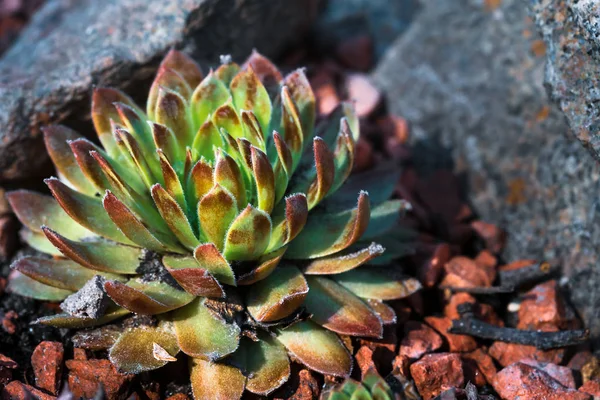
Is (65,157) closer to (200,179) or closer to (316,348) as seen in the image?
(200,179)

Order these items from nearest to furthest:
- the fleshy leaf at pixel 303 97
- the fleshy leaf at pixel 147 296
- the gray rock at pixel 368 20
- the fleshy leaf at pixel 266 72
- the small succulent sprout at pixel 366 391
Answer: the small succulent sprout at pixel 366 391, the fleshy leaf at pixel 147 296, the fleshy leaf at pixel 303 97, the fleshy leaf at pixel 266 72, the gray rock at pixel 368 20

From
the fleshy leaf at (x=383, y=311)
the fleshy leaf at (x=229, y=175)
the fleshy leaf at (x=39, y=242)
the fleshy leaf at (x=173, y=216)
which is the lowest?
the fleshy leaf at (x=383, y=311)

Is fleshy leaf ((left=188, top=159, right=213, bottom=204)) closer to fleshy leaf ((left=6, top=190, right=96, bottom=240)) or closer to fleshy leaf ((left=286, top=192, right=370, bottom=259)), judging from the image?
fleshy leaf ((left=286, top=192, right=370, bottom=259))

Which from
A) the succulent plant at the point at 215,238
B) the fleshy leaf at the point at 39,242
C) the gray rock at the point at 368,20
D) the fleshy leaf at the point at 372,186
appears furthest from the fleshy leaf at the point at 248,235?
the gray rock at the point at 368,20

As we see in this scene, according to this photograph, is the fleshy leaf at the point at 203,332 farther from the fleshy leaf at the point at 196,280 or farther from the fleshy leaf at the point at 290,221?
the fleshy leaf at the point at 290,221

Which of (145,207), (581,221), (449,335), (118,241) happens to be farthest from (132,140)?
(581,221)

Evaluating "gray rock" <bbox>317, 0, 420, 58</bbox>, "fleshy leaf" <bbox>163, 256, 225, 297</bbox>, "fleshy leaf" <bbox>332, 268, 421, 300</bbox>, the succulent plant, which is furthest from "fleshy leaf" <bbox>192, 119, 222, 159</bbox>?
"gray rock" <bbox>317, 0, 420, 58</bbox>
